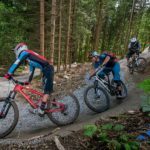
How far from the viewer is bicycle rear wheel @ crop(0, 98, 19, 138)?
7.02 meters

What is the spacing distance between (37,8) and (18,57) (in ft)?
49.4

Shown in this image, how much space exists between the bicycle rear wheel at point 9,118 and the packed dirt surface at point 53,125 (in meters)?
0.23

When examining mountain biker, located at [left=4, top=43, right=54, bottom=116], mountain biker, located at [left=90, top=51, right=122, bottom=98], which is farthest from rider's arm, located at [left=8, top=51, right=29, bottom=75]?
mountain biker, located at [left=90, top=51, right=122, bottom=98]

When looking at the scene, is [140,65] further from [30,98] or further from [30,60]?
[30,60]

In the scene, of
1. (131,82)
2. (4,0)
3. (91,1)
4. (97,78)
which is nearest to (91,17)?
(91,1)

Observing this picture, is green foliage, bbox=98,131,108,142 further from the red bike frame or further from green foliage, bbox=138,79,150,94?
the red bike frame

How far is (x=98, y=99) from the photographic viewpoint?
9070 millimetres

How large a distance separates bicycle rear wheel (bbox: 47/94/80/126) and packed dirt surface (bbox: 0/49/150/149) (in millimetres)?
180

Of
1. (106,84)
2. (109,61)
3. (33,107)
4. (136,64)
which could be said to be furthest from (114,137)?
(136,64)

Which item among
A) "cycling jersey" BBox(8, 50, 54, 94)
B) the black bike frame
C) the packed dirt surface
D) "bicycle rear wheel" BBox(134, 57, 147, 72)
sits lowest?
the packed dirt surface

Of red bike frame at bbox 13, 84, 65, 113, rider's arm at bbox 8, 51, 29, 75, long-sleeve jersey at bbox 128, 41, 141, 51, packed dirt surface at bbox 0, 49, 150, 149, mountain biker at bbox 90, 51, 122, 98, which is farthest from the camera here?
long-sleeve jersey at bbox 128, 41, 141, 51

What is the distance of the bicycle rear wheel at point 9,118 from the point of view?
7020mm

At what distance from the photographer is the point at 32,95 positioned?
7.78 metres

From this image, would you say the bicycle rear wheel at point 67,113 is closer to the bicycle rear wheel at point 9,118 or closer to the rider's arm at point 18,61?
the bicycle rear wheel at point 9,118
